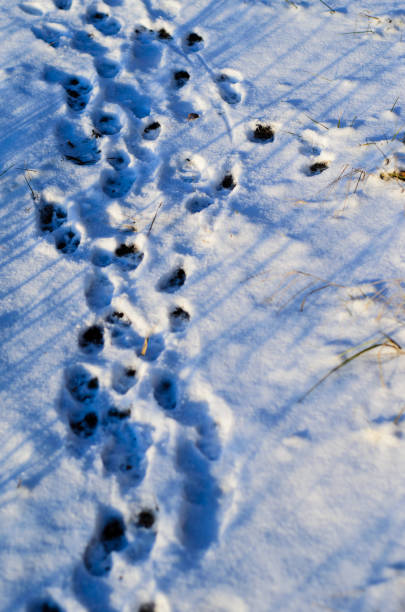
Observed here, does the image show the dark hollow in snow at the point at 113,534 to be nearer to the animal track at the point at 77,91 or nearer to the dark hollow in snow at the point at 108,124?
the dark hollow in snow at the point at 108,124

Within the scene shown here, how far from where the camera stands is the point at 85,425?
60.2 inches

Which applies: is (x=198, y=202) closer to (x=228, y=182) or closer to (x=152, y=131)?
(x=228, y=182)

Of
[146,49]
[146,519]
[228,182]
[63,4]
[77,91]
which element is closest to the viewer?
[146,519]

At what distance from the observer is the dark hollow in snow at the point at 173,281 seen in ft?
5.74

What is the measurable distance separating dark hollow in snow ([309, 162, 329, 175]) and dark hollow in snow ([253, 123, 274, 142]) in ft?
0.78

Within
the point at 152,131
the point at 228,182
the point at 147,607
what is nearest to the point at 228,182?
the point at 228,182

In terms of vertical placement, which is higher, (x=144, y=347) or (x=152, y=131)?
(x=152, y=131)

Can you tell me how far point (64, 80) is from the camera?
7.27 ft

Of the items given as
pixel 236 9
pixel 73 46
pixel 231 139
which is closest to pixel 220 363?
pixel 231 139

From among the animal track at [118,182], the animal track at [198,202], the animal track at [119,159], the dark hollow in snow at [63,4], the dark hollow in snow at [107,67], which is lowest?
the animal track at [198,202]

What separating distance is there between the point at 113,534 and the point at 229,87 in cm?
202

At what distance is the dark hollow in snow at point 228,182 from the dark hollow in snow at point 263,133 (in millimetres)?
266

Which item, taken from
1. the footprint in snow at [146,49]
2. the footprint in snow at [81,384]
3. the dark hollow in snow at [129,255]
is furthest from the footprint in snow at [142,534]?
the footprint in snow at [146,49]

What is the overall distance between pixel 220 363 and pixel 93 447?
514 millimetres
